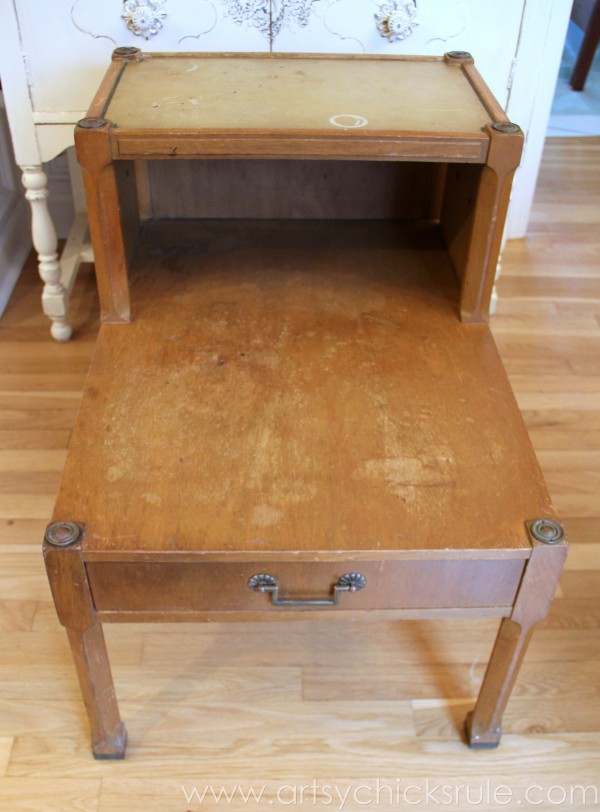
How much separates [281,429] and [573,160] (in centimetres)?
213

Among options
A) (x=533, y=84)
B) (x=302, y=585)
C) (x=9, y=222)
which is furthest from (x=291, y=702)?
(x=9, y=222)

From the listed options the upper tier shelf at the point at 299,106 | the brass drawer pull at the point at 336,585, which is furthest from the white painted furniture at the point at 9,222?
the brass drawer pull at the point at 336,585

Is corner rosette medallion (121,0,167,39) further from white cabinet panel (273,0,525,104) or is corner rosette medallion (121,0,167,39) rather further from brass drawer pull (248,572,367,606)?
brass drawer pull (248,572,367,606)

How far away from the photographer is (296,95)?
1275 millimetres

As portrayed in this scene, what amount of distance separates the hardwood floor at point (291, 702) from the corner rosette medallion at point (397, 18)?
0.83 meters

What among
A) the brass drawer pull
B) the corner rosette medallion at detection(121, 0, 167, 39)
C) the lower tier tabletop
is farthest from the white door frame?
the brass drawer pull

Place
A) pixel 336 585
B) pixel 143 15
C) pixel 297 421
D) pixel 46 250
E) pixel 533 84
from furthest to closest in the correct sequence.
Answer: pixel 46 250, pixel 533 84, pixel 143 15, pixel 297 421, pixel 336 585

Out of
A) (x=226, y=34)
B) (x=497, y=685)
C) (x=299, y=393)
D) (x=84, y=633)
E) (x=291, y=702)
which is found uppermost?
(x=226, y=34)

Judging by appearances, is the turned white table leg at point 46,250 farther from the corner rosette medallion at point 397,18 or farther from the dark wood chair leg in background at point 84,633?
the dark wood chair leg in background at point 84,633

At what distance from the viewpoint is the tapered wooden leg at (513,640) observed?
98cm

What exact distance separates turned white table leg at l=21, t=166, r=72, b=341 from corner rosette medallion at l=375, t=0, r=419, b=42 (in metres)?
0.70

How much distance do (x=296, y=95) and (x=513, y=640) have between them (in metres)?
0.81

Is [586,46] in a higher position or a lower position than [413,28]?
lower

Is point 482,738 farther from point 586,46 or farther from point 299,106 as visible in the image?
point 586,46
